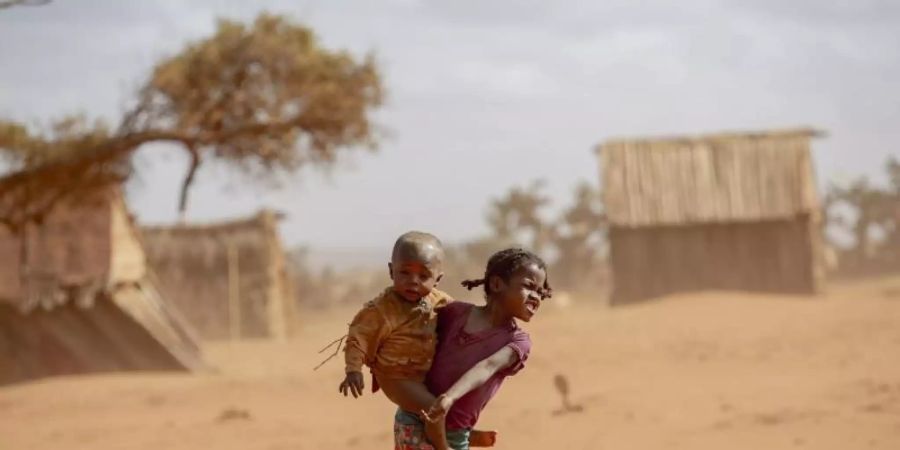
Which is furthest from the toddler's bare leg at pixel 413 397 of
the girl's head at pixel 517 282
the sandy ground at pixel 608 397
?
the sandy ground at pixel 608 397

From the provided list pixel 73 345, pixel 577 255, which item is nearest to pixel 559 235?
pixel 577 255

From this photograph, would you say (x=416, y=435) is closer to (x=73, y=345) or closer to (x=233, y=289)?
(x=73, y=345)

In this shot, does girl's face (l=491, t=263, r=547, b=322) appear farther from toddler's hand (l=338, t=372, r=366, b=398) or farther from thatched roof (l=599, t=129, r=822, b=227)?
thatched roof (l=599, t=129, r=822, b=227)

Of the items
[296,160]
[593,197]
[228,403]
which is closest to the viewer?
[296,160]

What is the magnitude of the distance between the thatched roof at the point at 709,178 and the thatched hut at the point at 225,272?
7.66m

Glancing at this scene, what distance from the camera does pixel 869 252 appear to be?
36750 millimetres

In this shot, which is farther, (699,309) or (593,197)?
(593,197)

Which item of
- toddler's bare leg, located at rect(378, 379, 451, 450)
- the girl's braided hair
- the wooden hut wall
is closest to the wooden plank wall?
the wooden hut wall

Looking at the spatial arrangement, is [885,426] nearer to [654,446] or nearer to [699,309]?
[654,446]

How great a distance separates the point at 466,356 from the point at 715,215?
2143cm

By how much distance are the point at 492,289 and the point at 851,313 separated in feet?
52.7

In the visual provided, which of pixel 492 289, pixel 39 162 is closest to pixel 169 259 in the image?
pixel 39 162

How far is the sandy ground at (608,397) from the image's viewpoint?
8.41 meters

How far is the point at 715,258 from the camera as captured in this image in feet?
79.2
